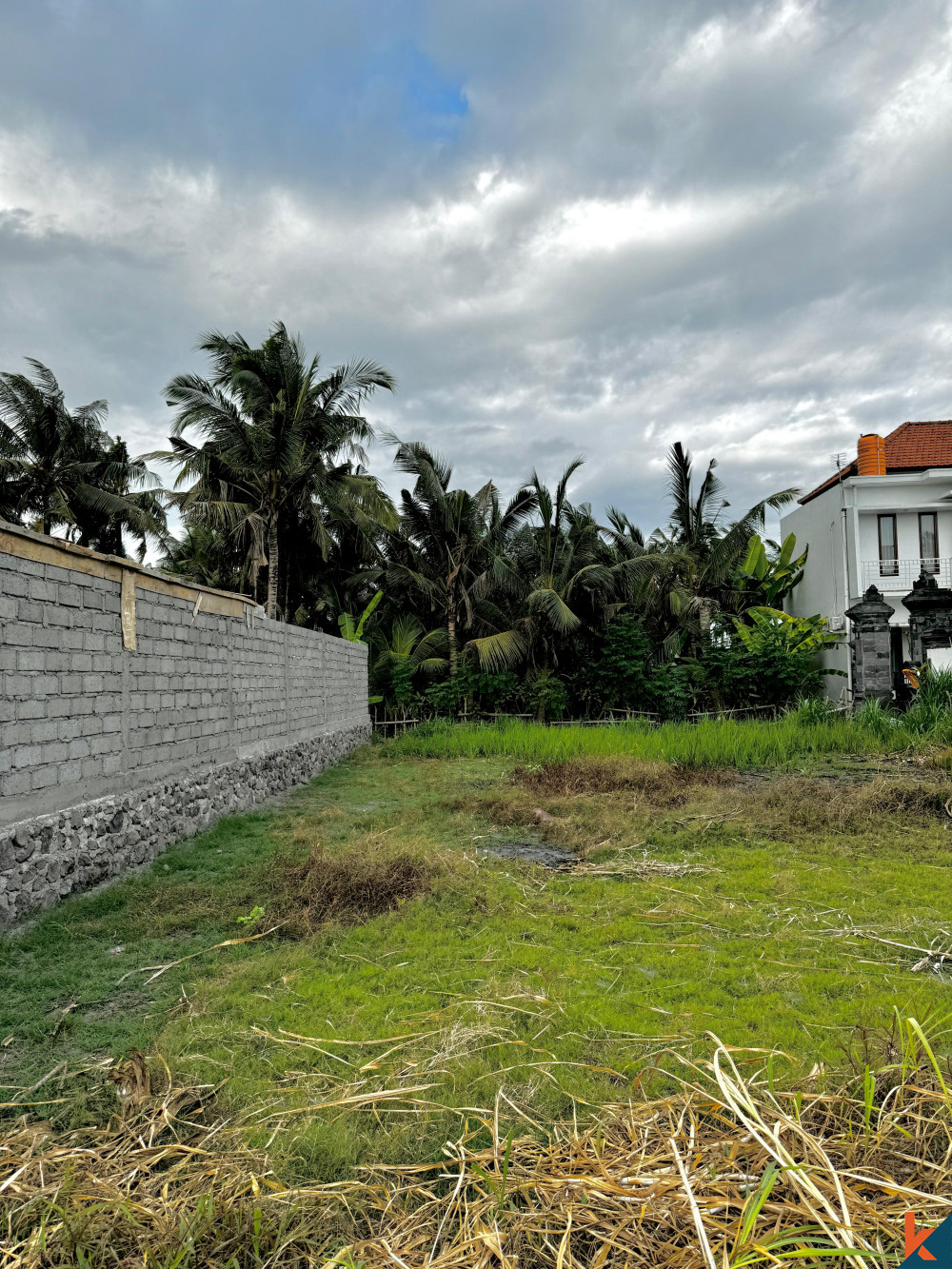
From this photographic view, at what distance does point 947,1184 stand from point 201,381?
15774 millimetres

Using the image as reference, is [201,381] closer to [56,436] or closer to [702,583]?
[56,436]

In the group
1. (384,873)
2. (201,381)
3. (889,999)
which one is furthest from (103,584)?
(201,381)

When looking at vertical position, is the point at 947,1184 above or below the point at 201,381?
below

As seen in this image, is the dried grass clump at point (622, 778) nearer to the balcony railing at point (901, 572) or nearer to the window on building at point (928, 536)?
the balcony railing at point (901, 572)

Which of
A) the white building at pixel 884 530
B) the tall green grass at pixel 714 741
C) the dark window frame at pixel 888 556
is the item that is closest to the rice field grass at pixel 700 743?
the tall green grass at pixel 714 741

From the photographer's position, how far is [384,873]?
482 centimetres

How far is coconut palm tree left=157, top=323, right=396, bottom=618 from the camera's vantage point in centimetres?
1425

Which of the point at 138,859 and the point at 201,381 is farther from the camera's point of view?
the point at 201,381

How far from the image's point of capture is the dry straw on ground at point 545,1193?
154cm

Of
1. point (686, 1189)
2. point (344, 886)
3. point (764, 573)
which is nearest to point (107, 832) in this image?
point (344, 886)

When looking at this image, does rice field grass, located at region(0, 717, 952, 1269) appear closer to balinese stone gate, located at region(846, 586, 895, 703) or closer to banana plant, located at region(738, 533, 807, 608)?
balinese stone gate, located at region(846, 586, 895, 703)

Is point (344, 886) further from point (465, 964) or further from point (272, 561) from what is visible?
point (272, 561)

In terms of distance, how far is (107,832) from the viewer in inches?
196

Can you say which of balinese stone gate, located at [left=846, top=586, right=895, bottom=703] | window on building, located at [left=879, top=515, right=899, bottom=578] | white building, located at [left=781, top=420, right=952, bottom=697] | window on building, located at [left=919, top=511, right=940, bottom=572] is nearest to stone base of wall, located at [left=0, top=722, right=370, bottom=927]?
balinese stone gate, located at [left=846, top=586, right=895, bottom=703]
